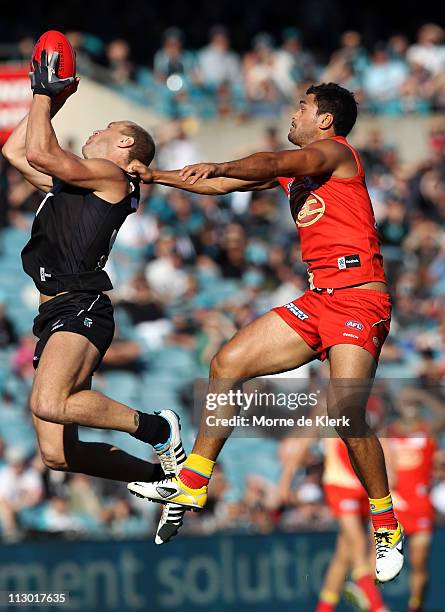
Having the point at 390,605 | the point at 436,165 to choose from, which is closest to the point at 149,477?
the point at 390,605

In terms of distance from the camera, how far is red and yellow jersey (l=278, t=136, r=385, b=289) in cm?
834

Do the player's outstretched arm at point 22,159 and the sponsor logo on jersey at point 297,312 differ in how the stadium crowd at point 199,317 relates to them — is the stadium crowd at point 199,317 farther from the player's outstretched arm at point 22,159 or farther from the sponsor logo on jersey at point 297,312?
the player's outstretched arm at point 22,159

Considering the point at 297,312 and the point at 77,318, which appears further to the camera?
the point at 297,312

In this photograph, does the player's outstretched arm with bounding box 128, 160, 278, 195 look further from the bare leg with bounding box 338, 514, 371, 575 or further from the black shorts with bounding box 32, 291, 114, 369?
the bare leg with bounding box 338, 514, 371, 575

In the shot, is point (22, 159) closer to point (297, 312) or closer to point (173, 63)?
point (297, 312)

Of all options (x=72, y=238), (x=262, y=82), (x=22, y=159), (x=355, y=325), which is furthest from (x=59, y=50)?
(x=262, y=82)

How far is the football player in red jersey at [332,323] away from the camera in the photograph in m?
8.22

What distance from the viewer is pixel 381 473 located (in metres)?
8.35

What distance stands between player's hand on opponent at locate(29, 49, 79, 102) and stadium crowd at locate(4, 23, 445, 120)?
10.4m

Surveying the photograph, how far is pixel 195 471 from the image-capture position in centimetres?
844

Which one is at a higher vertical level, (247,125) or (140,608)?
(247,125)

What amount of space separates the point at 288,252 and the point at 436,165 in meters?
2.80

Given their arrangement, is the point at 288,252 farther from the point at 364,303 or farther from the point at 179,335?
the point at 364,303

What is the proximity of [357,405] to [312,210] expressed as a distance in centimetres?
127
